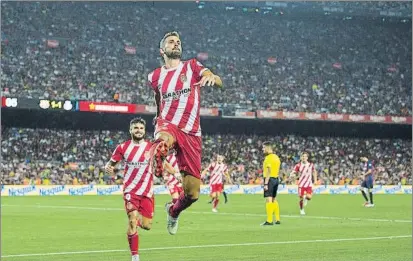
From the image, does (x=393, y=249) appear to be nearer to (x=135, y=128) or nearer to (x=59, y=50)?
(x=135, y=128)

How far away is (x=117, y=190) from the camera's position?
156 ft

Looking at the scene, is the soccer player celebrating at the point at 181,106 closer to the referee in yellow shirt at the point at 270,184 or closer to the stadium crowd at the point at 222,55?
the referee in yellow shirt at the point at 270,184

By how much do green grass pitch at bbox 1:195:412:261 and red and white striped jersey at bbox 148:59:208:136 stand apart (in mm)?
5129

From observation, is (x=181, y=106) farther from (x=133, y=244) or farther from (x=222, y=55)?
(x=222, y=55)

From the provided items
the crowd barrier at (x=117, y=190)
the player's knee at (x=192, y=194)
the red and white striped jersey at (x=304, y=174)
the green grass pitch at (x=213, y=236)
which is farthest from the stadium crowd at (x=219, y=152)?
the player's knee at (x=192, y=194)

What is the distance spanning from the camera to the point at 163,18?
196ft

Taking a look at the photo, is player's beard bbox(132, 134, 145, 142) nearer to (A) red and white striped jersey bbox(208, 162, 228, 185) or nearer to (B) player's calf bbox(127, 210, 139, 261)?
(B) player's calf bbox(127, 210, 139, 261)

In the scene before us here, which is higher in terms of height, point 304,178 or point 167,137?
point 167,137

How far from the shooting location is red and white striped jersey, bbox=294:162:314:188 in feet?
100

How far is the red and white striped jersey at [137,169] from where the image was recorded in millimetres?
13859

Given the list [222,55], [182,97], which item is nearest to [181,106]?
[182,97]

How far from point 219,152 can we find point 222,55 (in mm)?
8030

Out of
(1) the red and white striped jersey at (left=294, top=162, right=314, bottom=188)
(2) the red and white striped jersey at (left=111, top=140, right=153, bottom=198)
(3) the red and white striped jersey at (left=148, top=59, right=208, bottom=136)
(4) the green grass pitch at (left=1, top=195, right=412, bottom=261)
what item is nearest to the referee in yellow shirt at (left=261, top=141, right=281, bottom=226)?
(4) the green grass pitch at (left=1, top=195, right=412, bottom=261)

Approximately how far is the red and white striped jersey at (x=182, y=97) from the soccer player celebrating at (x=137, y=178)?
10.9 feet
